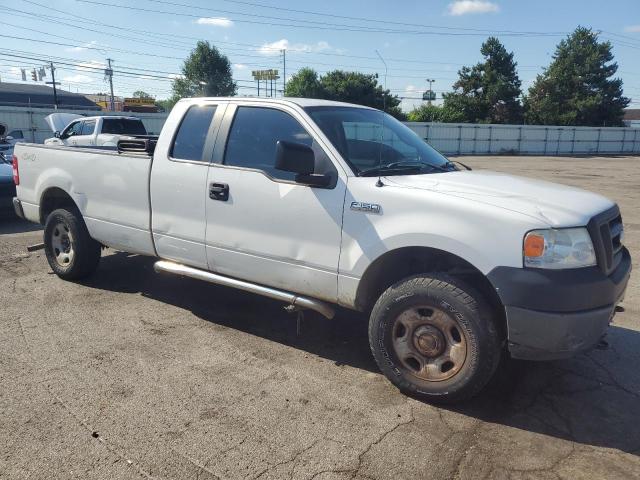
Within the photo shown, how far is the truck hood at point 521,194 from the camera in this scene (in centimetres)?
316

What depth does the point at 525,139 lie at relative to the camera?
140 feet

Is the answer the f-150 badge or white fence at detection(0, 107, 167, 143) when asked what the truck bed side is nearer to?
the f-150 badge

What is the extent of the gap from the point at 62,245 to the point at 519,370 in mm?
4754

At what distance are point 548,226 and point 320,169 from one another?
5.15 feet

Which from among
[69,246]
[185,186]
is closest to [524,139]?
→ [69,246]

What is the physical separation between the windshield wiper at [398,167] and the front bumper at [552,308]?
1.14 m

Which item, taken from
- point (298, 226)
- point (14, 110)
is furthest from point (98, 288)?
point (14, 110)

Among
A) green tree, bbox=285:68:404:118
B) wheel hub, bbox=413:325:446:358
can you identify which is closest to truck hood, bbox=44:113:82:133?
wheel hub, bbox=413:325:446:358

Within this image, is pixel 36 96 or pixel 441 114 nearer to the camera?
pixel 441 114

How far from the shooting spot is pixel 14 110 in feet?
82.0

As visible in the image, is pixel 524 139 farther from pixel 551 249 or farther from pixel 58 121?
pixel 551 249

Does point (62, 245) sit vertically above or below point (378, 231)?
below

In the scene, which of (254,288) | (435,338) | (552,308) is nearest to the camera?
(552,308)

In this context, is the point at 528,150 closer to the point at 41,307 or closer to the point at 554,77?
the point at 554,77
